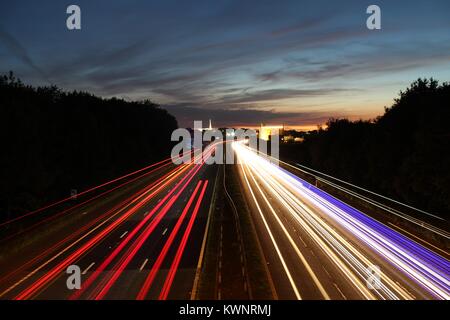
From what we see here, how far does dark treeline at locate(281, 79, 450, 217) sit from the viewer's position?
4328cm

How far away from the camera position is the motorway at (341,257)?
723 inches

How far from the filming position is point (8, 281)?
19969 mm

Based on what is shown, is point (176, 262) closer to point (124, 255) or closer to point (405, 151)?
point (124, 255)

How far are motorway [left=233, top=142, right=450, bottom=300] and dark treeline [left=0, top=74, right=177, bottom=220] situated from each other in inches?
1089

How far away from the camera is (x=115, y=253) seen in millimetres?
24203

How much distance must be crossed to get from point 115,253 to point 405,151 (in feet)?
156

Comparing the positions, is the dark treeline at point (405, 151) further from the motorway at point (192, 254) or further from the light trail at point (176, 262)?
the light trail at point (176, 262)

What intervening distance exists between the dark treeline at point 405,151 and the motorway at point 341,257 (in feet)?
43.4

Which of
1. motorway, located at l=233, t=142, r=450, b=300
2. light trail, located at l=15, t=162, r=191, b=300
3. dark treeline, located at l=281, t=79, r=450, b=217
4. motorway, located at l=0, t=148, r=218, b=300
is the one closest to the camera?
motorway, located at l=233, t=142, r=450, b=300

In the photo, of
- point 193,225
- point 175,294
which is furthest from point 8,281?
point 193,225

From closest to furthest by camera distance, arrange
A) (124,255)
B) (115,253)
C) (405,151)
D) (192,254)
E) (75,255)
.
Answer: (124,255) < (75,255) < (115,253) < (192,254) < (405,151)

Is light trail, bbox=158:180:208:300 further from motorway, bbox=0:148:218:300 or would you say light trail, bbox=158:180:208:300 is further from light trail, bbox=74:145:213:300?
light trail, bbox=74:145:213:300

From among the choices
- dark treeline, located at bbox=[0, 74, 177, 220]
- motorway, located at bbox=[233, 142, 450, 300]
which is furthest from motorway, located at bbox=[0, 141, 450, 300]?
dark treeline, located at bbox=[0, 74, 177, 220]

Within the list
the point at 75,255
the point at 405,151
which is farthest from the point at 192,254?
the point at 405,151
